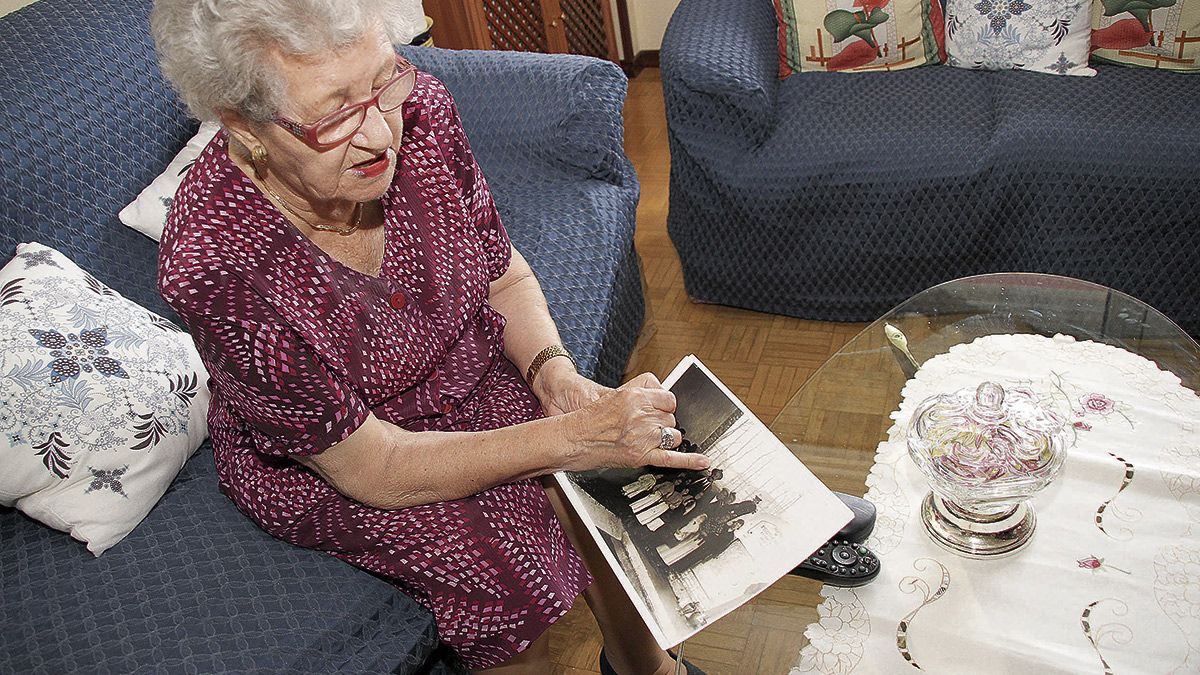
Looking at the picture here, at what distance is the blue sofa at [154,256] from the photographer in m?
1.29

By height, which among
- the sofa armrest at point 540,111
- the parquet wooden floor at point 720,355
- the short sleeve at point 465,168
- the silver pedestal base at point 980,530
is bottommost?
the parquet wooden floor at point 720,355

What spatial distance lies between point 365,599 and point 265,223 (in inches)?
20.2

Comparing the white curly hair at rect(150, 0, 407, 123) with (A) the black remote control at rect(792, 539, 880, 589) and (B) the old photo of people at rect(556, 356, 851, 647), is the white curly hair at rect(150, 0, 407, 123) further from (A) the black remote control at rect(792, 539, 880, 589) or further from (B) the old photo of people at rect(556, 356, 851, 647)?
(A) the black remote control at rect(792, 539, 880, 589)

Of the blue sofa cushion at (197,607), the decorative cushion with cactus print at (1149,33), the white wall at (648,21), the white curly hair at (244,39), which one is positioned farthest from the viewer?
the white wall at (648,21)

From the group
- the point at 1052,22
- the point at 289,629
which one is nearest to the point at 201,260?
the point at 289,629

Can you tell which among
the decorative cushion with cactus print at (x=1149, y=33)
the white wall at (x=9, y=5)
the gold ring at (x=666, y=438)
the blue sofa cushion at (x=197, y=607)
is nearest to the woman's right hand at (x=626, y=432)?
the gold ring at (x=666, y=438)

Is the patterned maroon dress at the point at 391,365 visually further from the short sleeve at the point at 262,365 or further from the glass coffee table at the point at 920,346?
the glass coffee table at the point at 920,346

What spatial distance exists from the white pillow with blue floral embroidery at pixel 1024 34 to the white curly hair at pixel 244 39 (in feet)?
5.28

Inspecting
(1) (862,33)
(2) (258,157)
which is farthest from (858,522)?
(1) (862,33)

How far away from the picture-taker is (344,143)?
3.70ft

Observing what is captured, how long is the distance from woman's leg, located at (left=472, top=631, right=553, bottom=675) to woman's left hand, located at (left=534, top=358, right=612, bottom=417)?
32cm

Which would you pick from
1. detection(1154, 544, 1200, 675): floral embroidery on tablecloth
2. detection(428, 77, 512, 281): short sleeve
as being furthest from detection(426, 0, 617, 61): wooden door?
detection(1154, 544, 1200, 675): floral embroidery on tablecloth

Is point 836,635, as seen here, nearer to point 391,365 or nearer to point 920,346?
point 920,346

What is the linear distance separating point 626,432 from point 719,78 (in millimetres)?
1105
